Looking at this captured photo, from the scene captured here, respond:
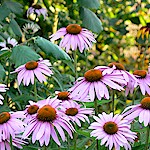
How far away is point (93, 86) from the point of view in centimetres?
108

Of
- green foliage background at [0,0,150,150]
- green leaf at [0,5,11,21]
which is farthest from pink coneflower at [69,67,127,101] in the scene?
green leaf at [0,5,11,21]

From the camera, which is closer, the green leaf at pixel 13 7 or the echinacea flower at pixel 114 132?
the echinacea flower at pixel 114 132

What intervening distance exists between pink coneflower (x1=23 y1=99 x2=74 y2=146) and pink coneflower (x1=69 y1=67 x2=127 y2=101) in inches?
2.9

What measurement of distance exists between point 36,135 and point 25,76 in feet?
1.08

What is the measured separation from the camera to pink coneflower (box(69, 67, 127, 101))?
1.06 metres

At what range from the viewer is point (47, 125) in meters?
1.01

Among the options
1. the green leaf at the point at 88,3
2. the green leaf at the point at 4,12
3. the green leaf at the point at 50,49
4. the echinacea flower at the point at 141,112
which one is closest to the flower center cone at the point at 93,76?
the echinacea flower at the point at 141,112

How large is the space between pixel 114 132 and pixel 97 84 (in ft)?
0.40

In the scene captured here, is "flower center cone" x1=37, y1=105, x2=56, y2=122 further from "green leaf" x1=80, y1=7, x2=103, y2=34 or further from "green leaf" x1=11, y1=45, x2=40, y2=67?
"green leaf" x1=80, y1=7, x2=103, y2=34

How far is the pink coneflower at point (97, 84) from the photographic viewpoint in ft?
3.48

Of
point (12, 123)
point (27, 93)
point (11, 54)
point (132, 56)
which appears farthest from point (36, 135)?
point (132, 56)

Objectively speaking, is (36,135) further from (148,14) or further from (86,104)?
(148,14)

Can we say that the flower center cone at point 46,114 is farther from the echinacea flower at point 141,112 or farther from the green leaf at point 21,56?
the green leaf at point 21,56

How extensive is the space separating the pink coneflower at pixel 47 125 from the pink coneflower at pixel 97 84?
2.9 inches
